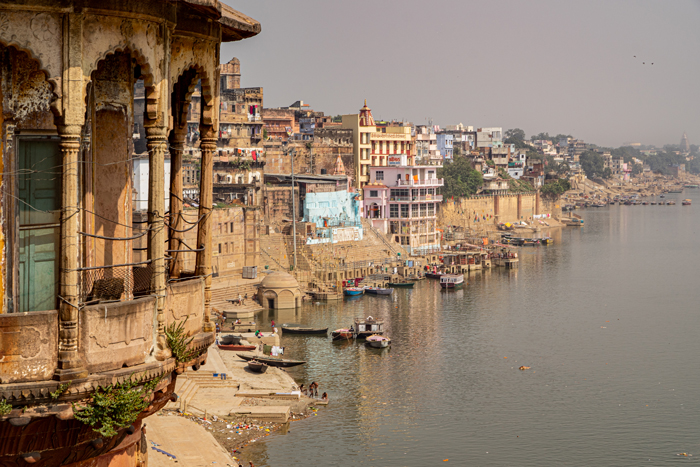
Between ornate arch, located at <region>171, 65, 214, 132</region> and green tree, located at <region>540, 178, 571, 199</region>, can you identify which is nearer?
ornate arch, located at <region>171, 65, 214, 132</region>

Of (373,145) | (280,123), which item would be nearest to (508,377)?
(373,145)

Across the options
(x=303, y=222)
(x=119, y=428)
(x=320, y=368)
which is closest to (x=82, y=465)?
(x=119, y=428)

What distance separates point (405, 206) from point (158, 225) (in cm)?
7294

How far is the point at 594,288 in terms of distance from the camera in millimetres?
64250

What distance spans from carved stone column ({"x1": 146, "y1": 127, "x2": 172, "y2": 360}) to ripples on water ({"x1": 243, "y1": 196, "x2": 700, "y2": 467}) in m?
20.4

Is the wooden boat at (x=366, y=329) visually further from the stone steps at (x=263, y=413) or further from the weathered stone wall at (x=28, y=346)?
the weathered stone wall at (x=28, y=346)

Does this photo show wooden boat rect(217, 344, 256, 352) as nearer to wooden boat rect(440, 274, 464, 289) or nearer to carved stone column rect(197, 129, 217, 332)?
wooden boat rect(440, 274, 464, 289)

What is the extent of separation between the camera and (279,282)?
5238 cm

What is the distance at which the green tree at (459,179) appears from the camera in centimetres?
10331

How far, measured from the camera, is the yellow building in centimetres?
8250

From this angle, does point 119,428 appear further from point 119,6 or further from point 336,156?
point 336,156

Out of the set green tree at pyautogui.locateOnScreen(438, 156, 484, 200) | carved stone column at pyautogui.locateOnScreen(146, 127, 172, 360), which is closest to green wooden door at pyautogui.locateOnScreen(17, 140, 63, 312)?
carved stone column at pyautogui.locateOnScreen(146, 127, 172, 360)

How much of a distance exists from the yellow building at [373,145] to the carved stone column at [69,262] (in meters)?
74.0

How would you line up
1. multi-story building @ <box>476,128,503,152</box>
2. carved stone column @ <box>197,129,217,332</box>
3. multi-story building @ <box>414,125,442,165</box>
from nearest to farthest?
carved stone column @ <box>197,129,217,332</box> → multi-story building @ <box>414,125,442,165</box> → multi-story building @ <box>476,128,503,152</box>
